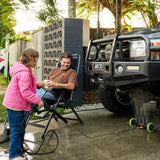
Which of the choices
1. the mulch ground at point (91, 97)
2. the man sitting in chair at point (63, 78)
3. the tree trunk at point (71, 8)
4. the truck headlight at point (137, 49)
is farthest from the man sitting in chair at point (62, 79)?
the tree trunk at point (71, 8)

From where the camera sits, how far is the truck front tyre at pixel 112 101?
411 centimetres

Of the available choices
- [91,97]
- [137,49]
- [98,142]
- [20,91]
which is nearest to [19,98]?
[20,91]

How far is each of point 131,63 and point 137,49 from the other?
25 centimetres

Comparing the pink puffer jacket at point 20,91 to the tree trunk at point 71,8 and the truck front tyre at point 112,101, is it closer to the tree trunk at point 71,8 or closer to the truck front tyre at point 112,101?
the truck front tyre at point 112,101

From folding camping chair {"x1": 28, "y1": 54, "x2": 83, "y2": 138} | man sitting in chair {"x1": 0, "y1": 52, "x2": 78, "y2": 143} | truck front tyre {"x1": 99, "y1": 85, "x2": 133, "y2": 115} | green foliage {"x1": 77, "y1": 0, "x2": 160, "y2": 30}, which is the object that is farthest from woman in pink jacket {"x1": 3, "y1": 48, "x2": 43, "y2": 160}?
green foliage {"x1": 77, "y1": 0, "x2": 160, "y2": 30}

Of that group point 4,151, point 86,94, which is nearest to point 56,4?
point 86,94

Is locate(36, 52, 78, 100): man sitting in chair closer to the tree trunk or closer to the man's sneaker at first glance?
the man's sneaker

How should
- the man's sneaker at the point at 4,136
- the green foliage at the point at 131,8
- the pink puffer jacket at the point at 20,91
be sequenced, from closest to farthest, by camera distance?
the pink puffer jacket at the point at 20,91
the man's sneaker at the point at 4,136
the green foliage at the point at 131,8

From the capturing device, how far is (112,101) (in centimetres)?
414

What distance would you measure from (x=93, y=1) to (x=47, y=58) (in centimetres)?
268

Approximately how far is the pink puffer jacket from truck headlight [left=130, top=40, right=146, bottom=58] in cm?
137

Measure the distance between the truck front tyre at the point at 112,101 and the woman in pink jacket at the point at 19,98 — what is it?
5.93ft

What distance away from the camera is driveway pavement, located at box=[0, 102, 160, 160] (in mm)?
2666

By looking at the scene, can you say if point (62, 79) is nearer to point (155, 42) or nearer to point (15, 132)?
point (15, 132)
